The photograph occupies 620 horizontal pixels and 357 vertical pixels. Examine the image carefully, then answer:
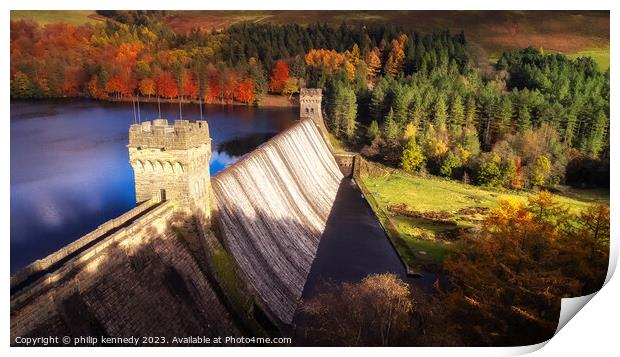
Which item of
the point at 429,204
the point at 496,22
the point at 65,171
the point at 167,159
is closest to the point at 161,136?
the point at 167,159

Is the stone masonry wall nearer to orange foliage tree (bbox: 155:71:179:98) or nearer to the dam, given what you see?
the dam

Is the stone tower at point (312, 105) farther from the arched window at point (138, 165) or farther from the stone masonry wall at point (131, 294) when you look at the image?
the stone masonry wall at point (131, 294)

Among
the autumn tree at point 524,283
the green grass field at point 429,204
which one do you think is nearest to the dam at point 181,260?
the green grass field at point 429,204

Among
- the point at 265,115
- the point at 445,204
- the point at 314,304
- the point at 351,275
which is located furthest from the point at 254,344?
the point at 265,115

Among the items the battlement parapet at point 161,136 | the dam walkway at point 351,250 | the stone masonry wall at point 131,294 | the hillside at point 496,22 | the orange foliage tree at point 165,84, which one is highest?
the hillside at point 496,22

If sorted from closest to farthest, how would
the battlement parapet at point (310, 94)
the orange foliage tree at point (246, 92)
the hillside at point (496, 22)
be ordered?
the hillside at point (496, 22) → the battlement parapet at point (310, 94) → the orange foliage tree at point (246, 92)

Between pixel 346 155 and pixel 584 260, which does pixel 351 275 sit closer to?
pixel 584 260
